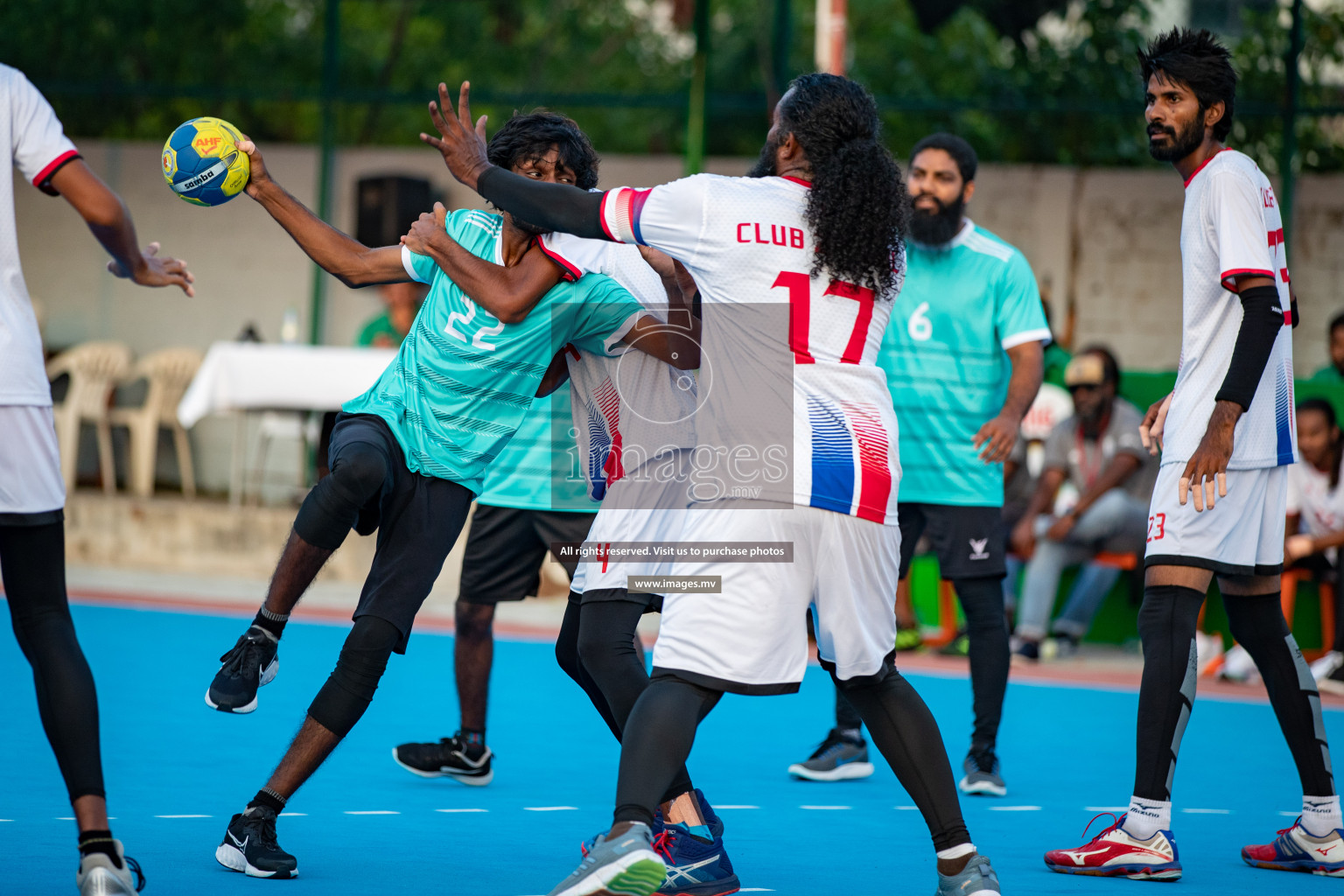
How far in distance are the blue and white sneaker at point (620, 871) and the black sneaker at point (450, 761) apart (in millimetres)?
2070

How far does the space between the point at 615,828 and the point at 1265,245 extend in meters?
2.46

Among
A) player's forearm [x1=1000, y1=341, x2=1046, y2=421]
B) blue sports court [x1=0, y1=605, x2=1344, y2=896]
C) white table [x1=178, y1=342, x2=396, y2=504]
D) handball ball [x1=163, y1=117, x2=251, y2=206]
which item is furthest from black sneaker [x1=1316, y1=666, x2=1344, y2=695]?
white table [x1=178, y1=342, x2=396, y2=504]

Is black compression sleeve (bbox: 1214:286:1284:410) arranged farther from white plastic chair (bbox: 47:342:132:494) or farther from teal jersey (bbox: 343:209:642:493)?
white plastic chair (bbox: 47:342:132:494)

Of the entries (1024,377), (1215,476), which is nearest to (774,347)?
(1215,476)

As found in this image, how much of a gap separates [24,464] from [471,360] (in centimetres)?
124

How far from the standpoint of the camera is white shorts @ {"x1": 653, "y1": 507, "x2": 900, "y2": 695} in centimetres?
343

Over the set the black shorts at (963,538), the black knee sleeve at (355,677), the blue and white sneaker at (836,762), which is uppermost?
the black shorts at (963,538)

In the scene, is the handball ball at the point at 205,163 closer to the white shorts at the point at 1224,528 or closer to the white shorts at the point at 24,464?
the white shorts at the point at 24,464

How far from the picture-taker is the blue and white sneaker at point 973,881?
362 cm

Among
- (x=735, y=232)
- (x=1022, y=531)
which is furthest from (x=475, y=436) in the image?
(x=1022, y=531)

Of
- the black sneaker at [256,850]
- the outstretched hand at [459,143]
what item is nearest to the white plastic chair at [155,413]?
the black sneaker at [256,850]

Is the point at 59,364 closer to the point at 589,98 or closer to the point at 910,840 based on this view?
the point at 589,98

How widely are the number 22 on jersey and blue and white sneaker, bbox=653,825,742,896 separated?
133 cm

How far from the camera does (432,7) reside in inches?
942
